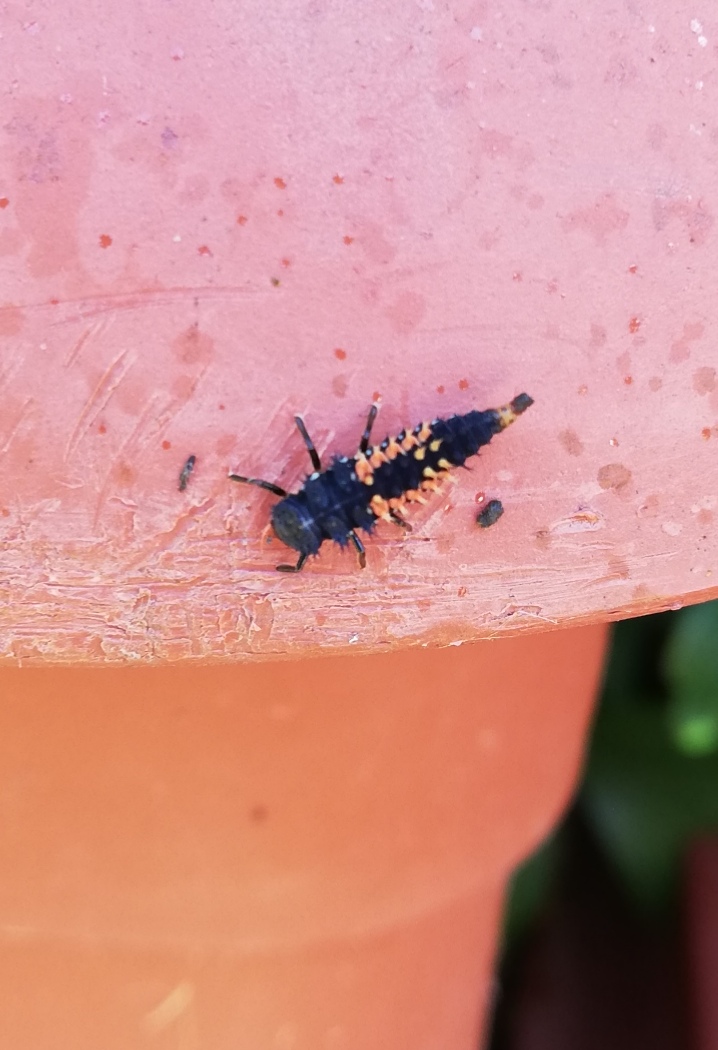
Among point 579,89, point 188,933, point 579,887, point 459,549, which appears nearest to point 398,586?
point 459,549

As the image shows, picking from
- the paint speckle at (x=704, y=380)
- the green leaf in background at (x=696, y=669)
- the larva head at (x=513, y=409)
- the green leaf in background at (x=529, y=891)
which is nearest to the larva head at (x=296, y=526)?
the larva head at (x=513, y=409)

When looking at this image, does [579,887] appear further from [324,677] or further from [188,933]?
[324,677]

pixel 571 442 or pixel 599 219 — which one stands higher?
pixel 599 219

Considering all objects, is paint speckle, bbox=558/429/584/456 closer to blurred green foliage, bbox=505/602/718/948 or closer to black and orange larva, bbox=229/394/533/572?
black and orange larva, bbox=229/394/533/572

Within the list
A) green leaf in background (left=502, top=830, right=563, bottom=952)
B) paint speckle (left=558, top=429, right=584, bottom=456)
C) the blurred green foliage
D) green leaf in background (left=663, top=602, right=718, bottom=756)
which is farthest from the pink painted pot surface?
green leaf in background (left=502, top=830, right=563, bottom=952)

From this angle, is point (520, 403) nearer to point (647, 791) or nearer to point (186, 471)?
point (186, 471)

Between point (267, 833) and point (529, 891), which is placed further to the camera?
point (529, 891)

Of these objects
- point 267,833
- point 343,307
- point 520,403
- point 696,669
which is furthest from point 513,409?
point 696,669
